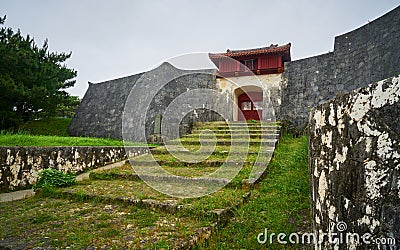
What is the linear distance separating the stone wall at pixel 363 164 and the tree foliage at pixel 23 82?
361 inches

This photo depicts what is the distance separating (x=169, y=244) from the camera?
1.81 metres

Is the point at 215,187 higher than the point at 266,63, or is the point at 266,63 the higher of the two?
the point at 266,63

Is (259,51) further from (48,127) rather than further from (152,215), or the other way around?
(48,127)

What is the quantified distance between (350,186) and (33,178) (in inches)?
179

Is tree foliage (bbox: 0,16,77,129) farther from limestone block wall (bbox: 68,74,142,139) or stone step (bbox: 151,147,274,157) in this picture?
stone step (bbox: 151,147,274,157)

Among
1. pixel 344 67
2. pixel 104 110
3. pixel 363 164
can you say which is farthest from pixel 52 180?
pixel 104 110

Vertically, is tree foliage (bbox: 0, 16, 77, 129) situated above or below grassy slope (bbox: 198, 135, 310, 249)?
above

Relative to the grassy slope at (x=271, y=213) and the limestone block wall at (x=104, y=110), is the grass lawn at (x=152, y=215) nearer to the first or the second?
the grassy slope at (x=271, y=213)

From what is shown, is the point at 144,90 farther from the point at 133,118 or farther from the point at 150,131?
the point at 150,131

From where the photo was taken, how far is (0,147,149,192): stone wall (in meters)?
3.76

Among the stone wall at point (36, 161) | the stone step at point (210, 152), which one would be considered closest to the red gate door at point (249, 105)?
the stone step at point (210, 152)

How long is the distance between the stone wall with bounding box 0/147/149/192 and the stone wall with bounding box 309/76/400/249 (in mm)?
4202

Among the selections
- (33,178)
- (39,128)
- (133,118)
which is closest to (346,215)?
(33,178)

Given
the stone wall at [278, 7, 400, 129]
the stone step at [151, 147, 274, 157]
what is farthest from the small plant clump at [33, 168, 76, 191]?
the stone wall at [278, 7, 400, 129]
